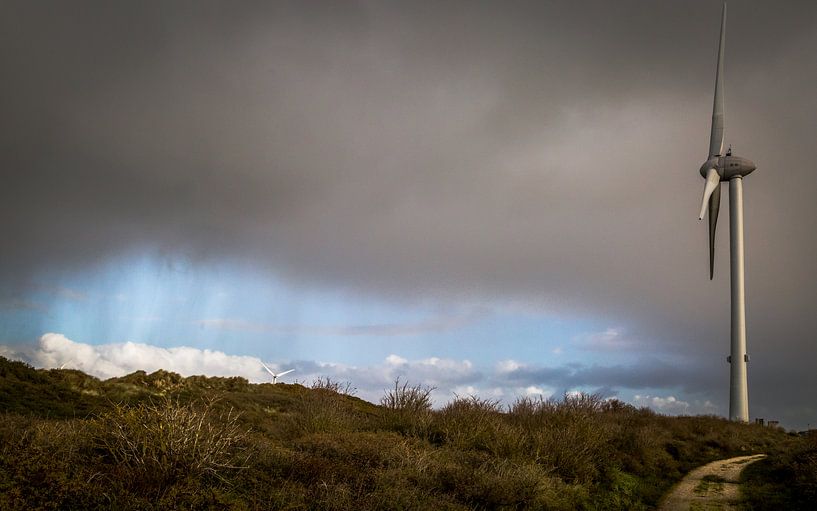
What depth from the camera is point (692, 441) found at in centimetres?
3164

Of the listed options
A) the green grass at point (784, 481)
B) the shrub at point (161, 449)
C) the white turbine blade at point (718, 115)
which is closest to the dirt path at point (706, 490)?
the green grass at point (784, 481)

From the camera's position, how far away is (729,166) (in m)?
55.3

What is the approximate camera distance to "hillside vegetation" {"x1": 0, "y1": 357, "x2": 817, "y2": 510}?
916 cm

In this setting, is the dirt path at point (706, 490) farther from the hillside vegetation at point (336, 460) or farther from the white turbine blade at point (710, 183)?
the white turbine blade at point (710, 183)

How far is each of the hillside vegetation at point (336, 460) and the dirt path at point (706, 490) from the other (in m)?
0.63

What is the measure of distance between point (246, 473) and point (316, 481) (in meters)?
1.29

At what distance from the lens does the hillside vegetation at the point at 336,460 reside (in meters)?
9.16

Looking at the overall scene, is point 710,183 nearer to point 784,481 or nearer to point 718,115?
point 718,115

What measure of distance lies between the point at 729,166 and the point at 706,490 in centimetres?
4539

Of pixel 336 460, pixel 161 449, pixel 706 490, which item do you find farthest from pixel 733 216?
pixel 161 449

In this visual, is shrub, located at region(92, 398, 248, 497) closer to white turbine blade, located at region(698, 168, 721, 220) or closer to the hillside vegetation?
the hillside vegetation

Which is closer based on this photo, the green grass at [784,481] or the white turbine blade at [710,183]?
the green grass at [784,481]

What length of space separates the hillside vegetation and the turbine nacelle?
39.1 meters

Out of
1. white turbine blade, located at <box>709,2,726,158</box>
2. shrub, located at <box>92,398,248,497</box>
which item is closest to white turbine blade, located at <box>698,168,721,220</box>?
white turbine blade, located at <box>709,2,726,158</box>
